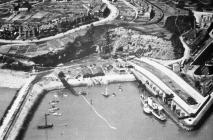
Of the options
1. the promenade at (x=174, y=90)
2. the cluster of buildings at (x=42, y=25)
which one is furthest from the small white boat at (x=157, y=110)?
the cluster of buildings at (x=42, y=25)

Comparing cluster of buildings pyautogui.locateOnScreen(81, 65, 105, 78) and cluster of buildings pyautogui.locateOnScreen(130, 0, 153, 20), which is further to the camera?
cluster of buildings pyautogui.locateOnScreen(130, 0, 153, 20)

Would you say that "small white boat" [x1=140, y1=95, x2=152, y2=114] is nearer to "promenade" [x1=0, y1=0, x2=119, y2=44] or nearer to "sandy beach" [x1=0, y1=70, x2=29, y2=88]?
"sandy beach" [x1=0, y1=70, x2=29, y2=88]

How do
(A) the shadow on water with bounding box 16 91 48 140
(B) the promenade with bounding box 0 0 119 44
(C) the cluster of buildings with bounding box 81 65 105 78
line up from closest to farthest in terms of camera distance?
(A) the shadow on water with bounding box 16 91 48 140 → (C) the cluster of buildings with bounding box 81 65 105 78 → (B) the promenade with bounding box 0 0 119 44

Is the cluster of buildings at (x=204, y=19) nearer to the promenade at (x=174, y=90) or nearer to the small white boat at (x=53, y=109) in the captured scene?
the promenade at (x=174, y=90)

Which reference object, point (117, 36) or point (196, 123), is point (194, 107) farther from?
point (117, 36)

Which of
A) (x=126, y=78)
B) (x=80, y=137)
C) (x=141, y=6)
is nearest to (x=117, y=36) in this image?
(x=126, y=78)

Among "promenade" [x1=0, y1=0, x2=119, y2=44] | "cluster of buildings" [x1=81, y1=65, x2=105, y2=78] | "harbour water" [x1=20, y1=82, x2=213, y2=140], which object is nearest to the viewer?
"harbour water" [x1=20, y1=82, x2=213, y2=140]

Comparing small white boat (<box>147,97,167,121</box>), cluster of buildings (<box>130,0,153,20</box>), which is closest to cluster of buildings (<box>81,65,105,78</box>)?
small white boat (<box>147,97,167,121</box>)

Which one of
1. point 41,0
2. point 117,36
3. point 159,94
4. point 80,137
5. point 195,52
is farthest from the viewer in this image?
point 41,0
